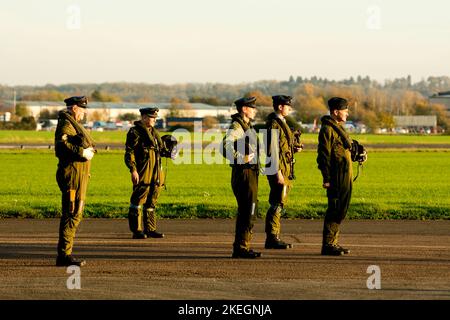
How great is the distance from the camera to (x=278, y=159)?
1447 cm

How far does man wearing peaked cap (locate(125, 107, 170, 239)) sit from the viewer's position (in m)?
16.4

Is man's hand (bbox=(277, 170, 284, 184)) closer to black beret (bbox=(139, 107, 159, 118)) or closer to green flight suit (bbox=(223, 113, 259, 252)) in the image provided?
green flight suit (bbox=(223, 113, 259, 252))

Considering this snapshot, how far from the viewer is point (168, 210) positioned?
822 inches

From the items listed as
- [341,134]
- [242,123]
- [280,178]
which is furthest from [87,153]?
[341,134]

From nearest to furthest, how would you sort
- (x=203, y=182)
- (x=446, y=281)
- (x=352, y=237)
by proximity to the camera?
(x=446, y=281) < (x=352, y=237) < (x=203, y=182)

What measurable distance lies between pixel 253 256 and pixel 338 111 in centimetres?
237

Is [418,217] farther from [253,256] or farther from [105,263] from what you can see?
[105,263]

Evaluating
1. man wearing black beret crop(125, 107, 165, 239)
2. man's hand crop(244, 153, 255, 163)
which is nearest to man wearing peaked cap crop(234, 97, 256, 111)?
man's hand crop(244, 153, 255, 163)

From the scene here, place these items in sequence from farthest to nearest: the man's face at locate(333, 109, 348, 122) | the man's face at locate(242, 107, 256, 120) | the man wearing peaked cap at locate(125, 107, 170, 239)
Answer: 1. the man wearing peaked cap at locate(125, 107, 170, 239)
2. the man's face at locate(333, 109, 348, 122)
3. the man's face at locate(242, 107, 256, 120)

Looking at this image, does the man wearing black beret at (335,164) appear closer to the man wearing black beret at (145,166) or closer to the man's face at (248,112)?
the man's face at (248,112)

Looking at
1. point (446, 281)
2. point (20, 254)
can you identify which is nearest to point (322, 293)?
point (446, 281)

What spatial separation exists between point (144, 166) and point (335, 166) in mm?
3747

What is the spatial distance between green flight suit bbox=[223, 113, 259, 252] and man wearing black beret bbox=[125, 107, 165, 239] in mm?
2802

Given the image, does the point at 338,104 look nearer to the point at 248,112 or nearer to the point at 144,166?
the point at 248,112
